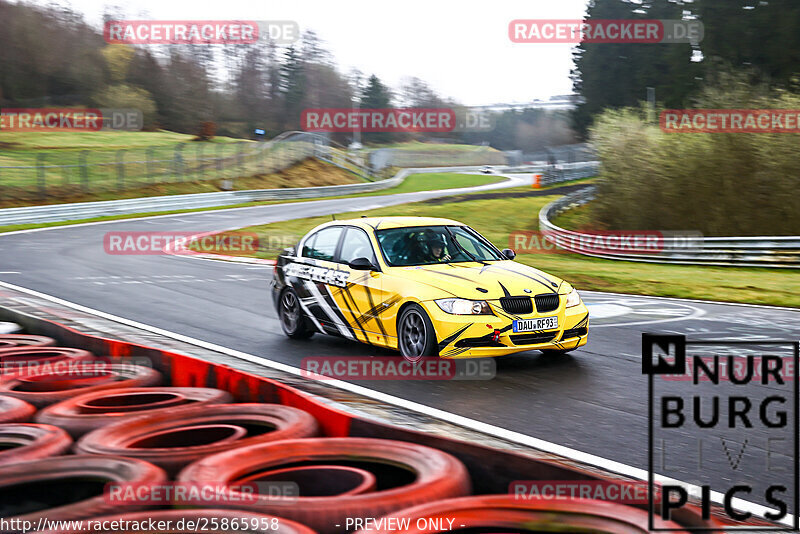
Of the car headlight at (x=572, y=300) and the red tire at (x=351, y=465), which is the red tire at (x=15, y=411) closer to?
the red tire at (x=351, y=465)

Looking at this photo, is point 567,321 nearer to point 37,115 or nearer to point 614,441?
point 614,441

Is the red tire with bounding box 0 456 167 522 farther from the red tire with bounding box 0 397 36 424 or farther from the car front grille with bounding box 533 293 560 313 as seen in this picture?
the car front grille with bounding box 533 293 560 313

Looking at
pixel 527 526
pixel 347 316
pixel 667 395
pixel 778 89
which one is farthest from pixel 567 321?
pixel 778 89

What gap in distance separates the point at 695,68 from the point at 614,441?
58400mm

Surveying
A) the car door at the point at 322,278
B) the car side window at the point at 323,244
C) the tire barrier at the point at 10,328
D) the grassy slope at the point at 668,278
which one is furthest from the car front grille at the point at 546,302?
the grassy slope at the point at 668,278

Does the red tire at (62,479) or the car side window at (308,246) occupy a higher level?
the car side window at (308,246)

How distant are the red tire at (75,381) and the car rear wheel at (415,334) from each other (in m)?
2.56

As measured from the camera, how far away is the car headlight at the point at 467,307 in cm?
838

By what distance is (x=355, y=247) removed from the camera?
32.3 feet

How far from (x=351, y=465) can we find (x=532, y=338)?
13.6 feet

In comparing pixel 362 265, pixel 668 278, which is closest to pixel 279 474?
pixel 362 265

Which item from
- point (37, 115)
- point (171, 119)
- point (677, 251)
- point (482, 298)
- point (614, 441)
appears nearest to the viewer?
point (614, 441)

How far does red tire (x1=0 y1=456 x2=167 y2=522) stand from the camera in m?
4.34

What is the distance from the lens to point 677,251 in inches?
1013
